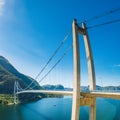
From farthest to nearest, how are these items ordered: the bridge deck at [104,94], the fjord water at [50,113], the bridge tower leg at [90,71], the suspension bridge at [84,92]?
the fjord water at [50,113]
the bridge tower leg at [90,71]
the suspension bridge at [84,92]
the bridge deck at [104,94]

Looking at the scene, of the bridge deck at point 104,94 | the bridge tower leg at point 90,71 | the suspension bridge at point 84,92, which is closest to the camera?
the bridge deck at point 104,94

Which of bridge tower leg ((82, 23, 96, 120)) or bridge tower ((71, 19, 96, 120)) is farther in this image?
bridge tower leg ((82, 23, 96, 120))

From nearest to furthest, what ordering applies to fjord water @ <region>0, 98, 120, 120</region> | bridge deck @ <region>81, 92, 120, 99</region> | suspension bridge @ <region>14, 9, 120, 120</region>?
bridge deck @ <region>81, 92, 120, 99</region> < suspension bridge @ <region>14, 9, 120, 120</region> < fjord water @ <region>0, 98, 120, 120</region>

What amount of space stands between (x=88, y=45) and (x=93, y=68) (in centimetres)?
261

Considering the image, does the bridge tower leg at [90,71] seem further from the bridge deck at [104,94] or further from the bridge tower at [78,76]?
the bridge deck at [104,94]

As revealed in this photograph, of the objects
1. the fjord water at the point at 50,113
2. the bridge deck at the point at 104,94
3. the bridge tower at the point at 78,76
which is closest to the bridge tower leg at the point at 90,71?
the bridge tower at the point at 78,76

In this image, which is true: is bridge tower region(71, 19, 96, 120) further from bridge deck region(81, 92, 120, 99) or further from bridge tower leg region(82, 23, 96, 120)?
bridge deck region(81, 92, 120, 99)

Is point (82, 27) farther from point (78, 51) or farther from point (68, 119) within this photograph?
point (68, 119)

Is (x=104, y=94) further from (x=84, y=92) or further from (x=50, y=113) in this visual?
(x=50, y=113)

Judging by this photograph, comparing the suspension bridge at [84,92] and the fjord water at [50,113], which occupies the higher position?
the suspension bridge at [84,92]

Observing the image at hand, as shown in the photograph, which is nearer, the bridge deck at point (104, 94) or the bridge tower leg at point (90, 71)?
the bridge deck at point (104, 94)

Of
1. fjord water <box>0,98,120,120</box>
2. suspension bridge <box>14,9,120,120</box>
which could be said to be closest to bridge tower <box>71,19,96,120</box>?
suspension bridge <box>14,9,120,120</box>

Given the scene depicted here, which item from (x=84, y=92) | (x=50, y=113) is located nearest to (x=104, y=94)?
(x=84, y=92)

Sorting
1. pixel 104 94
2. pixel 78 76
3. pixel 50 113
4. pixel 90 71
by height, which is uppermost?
pixel 90 71
